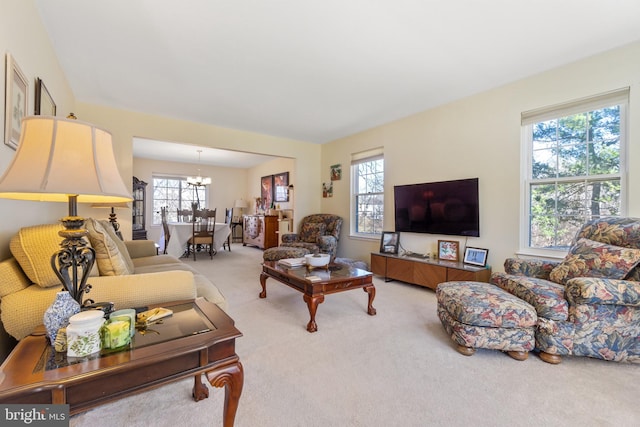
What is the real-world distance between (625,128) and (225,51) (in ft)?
12.0

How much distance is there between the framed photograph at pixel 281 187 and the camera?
23.1 feet

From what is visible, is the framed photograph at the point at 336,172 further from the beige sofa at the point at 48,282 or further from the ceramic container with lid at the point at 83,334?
the ceramic container with lid at the point at 83,334

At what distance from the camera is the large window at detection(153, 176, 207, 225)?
25.3ft

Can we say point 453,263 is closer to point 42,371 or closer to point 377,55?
point 377,55

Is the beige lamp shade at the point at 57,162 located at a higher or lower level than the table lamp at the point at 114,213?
higher

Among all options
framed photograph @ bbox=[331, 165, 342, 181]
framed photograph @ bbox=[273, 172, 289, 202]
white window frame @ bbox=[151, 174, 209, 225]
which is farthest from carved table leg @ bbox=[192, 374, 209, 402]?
white window frame @ bbox=[151, 174, 209, 225]

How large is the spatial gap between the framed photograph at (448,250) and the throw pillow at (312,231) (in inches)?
82.8

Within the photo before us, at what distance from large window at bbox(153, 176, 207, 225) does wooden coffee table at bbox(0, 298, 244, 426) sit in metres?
7.25

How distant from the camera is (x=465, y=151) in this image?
349 centimetres

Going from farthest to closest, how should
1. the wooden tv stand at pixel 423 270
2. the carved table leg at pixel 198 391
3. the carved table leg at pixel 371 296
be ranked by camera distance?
the wooden tv stand at pixel 423 270 < the carved table leg at pixel 371 296 < the carved table leg at pixel 198 391

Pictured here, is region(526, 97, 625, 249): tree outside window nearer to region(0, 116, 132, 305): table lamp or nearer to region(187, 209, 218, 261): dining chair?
region(0, 116, 132, 305): table lamp

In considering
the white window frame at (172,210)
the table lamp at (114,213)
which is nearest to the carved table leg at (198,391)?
the table lamp at (114,213)

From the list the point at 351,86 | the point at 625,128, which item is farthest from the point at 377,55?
the point at 625,128

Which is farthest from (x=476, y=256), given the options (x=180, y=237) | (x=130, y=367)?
(x=180, y=237)
